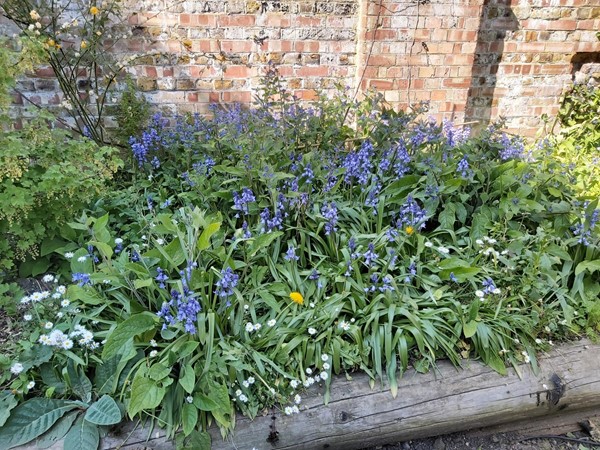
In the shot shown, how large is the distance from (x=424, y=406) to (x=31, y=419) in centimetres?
181

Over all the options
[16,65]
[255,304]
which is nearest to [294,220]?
[255,304]

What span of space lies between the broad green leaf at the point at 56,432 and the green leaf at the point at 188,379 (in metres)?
0.51

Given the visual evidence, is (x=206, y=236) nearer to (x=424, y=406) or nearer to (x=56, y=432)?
(x=56, y=432)

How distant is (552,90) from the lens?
4.67m

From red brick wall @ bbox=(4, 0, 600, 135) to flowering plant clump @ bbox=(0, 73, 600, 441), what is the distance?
68cm

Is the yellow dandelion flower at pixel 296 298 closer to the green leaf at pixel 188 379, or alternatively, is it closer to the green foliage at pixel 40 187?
the green leaf at pixel 188 379

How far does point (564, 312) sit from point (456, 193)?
994mm

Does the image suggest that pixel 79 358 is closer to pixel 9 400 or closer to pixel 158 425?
pixel 9 400

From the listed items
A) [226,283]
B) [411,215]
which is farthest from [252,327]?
[411,215]

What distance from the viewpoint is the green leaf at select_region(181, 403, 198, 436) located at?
5.96 ft

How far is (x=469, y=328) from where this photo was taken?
225 centimetres

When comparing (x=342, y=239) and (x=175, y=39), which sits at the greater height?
(x=175, y=39)

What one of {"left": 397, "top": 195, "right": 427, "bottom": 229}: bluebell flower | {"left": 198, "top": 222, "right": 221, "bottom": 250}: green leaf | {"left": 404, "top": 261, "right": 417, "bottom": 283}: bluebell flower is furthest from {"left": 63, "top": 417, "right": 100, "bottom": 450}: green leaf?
{"left": 397, "top": 195, "right": 427, "bottom": 229}: bluebell flower

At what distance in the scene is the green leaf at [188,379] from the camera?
5.99 feet
